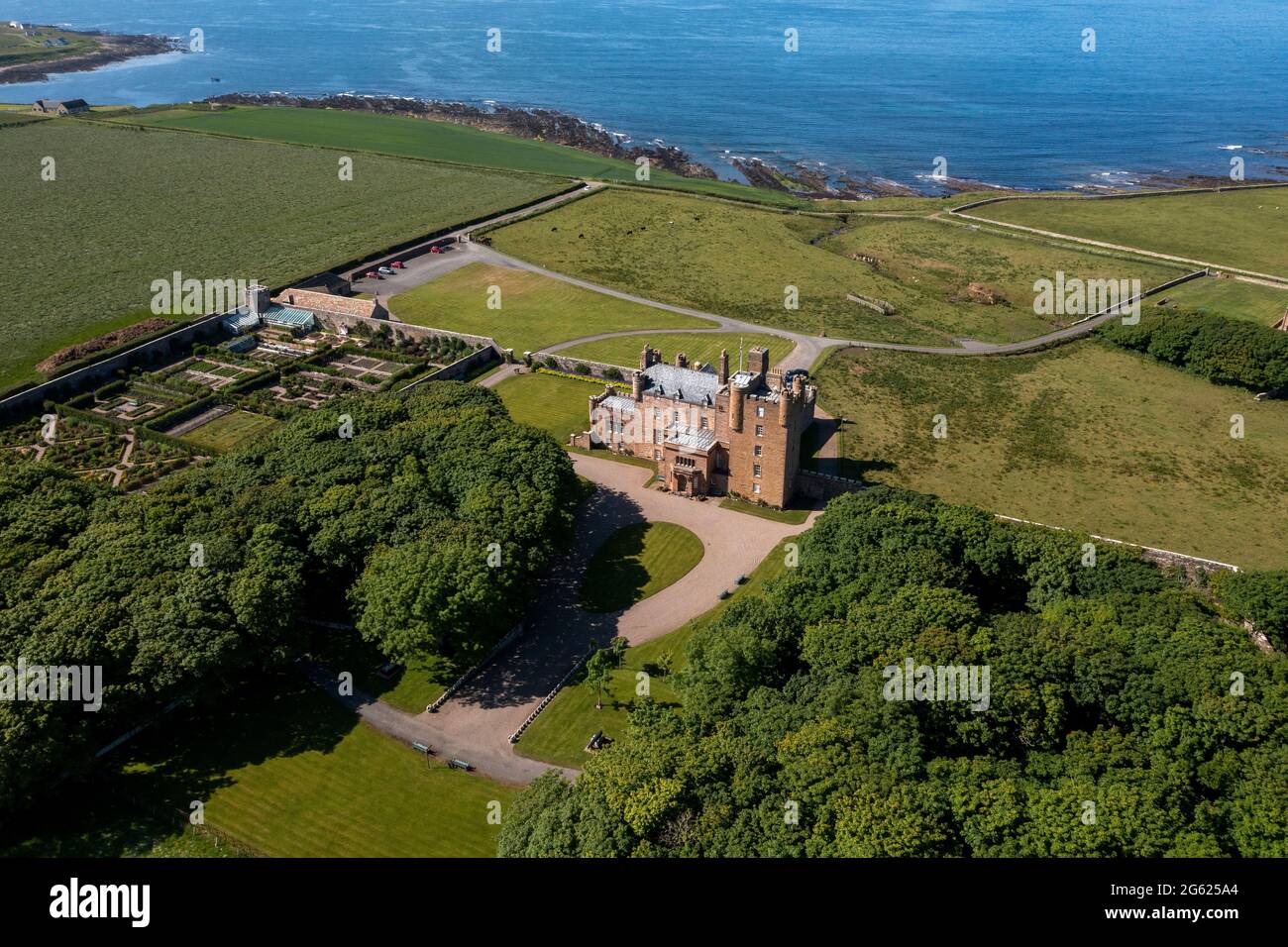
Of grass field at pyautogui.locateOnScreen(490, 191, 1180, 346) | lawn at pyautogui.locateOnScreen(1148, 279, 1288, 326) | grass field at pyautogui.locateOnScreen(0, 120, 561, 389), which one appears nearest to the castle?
grass field at pyautogui.locateOnScreen(490, 191, 1180, 346)

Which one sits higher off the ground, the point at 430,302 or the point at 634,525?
the point at 430,302

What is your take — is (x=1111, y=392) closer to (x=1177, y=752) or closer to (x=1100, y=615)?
(x=1100, y=615)

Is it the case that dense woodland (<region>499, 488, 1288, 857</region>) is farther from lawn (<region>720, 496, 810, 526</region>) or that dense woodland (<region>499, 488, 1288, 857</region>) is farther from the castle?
the castle

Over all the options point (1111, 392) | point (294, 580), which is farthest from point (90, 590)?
point (1111, 392)

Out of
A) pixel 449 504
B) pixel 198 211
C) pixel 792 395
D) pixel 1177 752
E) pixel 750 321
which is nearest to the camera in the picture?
pixel 1177 752

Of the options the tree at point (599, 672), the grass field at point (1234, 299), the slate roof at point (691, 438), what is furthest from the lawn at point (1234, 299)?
the tree at point (599, 672)
